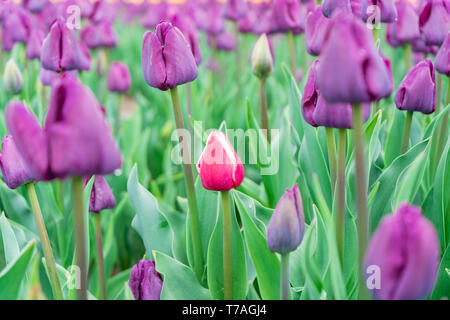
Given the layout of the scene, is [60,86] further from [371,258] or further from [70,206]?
[70,206]

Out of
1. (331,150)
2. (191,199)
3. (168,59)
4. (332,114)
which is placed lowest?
(191,199)

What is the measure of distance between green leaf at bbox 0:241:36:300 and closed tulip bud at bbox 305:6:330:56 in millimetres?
755

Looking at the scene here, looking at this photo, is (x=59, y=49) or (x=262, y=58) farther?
(x=262, y=58)

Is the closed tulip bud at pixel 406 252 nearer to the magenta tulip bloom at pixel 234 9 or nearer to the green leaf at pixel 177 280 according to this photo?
the green leaf at pixel 177 280

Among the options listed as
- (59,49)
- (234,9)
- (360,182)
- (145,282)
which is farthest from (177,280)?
(234,9)

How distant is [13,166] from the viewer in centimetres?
108

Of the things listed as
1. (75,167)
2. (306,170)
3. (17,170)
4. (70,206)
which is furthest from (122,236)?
(75,167)

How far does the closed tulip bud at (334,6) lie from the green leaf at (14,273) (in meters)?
0.84

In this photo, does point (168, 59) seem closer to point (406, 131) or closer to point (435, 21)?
point (406, 131)

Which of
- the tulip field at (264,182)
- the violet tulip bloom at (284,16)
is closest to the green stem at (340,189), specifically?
the tulip field at (264,182)

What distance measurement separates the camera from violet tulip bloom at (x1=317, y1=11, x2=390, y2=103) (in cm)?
68

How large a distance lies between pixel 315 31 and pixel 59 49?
724 mm

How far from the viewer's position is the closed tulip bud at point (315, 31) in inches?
51.8
